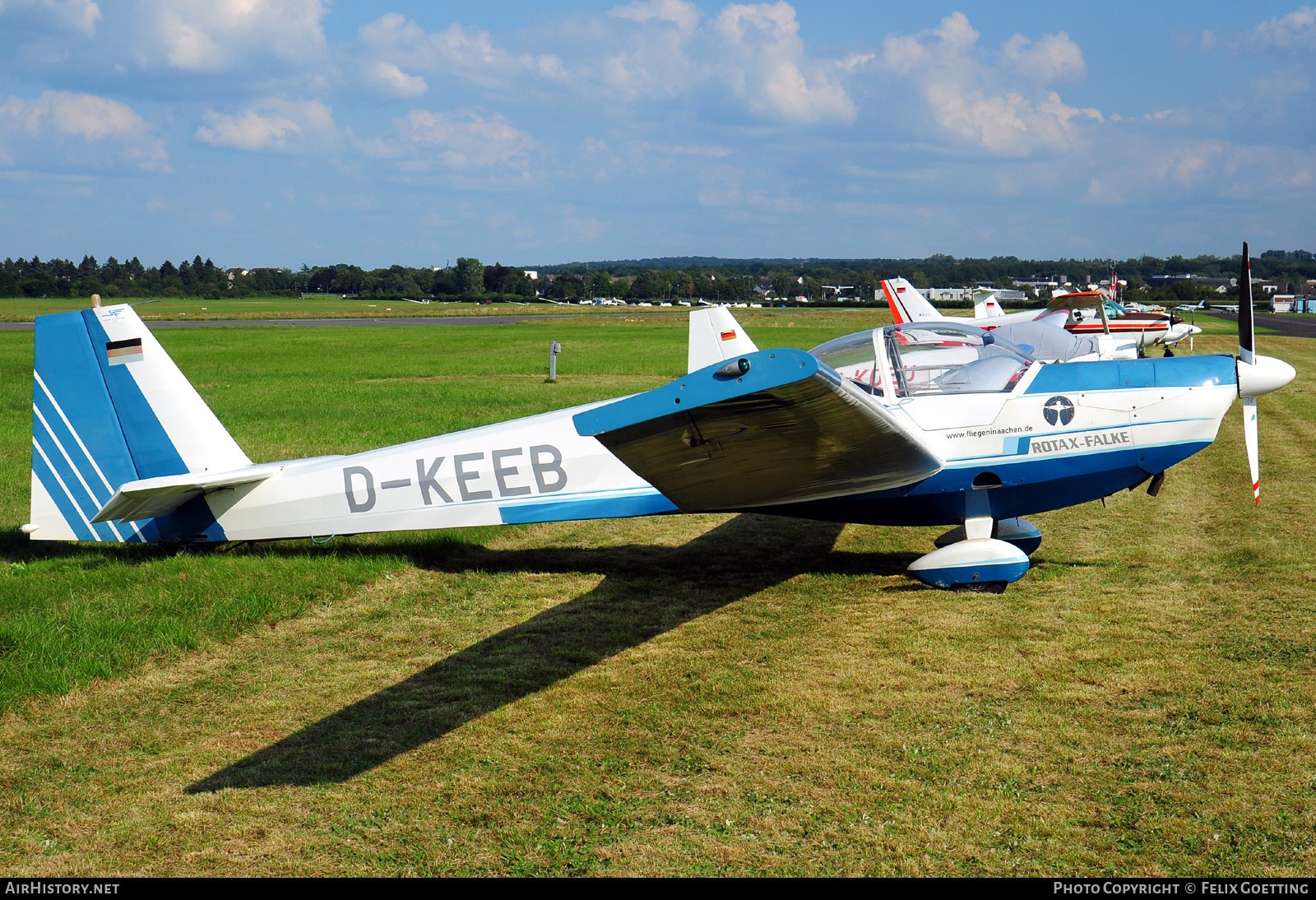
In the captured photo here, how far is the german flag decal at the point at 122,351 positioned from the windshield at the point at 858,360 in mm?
5456

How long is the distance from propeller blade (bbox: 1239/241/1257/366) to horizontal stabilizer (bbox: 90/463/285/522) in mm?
7700

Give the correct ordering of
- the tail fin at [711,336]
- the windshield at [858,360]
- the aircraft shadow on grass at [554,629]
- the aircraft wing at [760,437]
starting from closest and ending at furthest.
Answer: the aircraft wing at [760,437] < the aircraft shadow on grass at [554,629] < the windshield at [858,360] < the tail fin at [711,336]

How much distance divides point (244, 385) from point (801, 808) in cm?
2099

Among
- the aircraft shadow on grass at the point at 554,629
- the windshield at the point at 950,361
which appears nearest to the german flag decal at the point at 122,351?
the aircraft shadow on grass at the point at 554,629

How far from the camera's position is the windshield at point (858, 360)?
718 cm

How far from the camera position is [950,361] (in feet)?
23.4

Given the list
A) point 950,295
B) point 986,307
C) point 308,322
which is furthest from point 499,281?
point 986,307

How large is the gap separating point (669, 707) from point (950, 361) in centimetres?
366

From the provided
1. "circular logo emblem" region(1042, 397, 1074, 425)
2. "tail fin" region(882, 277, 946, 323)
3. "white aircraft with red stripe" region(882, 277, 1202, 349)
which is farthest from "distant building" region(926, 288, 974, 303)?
"circular logo emblem" region(1042, 397, 1074, 425)

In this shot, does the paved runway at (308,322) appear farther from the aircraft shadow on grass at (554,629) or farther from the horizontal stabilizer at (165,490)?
the aircraft shadow on grass at (554,629)

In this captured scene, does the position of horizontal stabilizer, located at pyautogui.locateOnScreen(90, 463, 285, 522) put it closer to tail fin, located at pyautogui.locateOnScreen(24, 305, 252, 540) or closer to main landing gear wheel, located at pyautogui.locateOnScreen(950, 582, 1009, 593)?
tail fin, located at pyautogui.locateOnScreen(24, 305, 252, 540)

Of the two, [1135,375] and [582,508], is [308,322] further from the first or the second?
[1135,375]

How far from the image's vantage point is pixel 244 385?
21.9 m

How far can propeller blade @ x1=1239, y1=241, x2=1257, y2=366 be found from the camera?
702 centimetres
